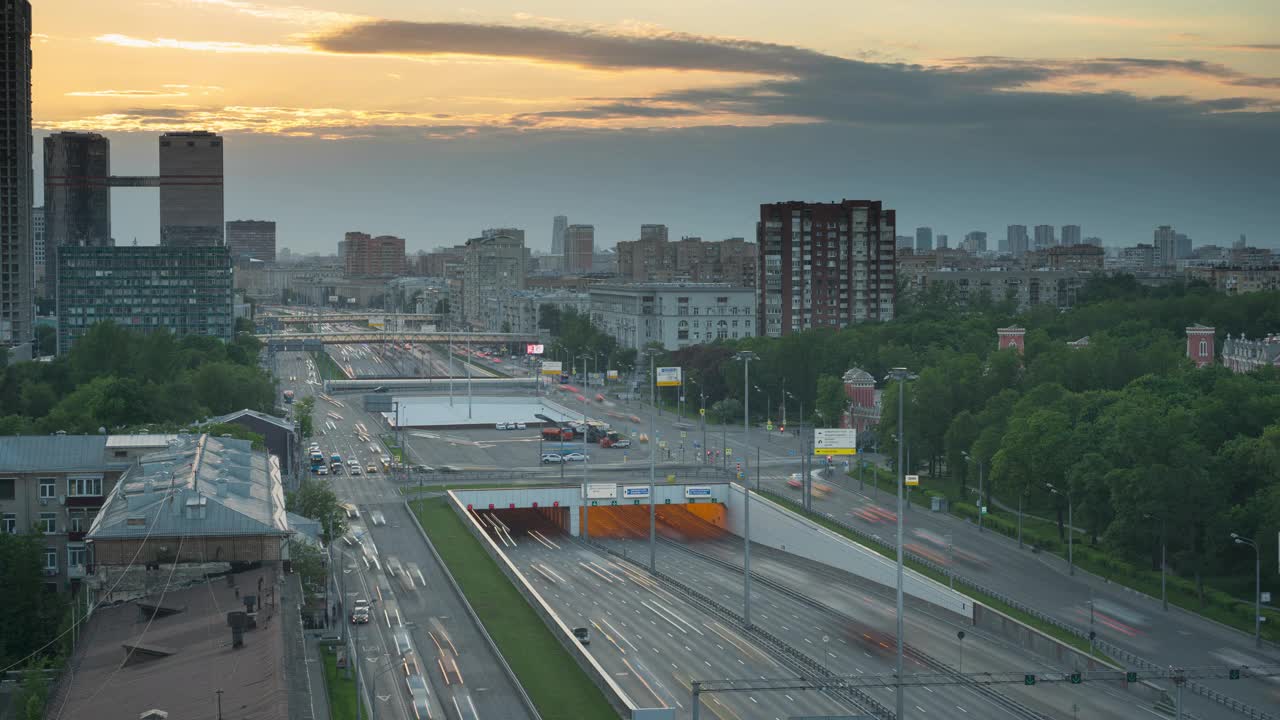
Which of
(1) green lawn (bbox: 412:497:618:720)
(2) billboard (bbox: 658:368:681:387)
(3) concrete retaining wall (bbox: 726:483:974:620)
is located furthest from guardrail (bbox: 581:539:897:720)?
(2) billboard (bbox: 658:368:681:387)

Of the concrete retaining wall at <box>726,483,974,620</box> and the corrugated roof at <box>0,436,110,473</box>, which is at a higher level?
the corrugated roof at <box>0,436,110,473</box>

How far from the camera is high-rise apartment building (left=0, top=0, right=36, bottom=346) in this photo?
179 m

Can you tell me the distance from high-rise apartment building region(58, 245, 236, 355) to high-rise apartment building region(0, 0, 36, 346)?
11.1m

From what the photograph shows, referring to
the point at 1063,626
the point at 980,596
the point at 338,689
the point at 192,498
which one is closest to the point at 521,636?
the point at 338,689

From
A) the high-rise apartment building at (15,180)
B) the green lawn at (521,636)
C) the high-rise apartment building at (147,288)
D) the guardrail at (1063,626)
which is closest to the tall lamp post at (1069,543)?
the guardrail at (1063,626)

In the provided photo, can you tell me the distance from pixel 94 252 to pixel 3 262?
16017mm

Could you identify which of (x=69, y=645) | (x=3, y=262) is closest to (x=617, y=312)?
(x=3, y=262)

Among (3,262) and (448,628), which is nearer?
(448,628)

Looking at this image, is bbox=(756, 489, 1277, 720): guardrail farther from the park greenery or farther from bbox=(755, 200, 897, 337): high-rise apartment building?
bbox=(755, 200, 897, 337): high-rise apartment building

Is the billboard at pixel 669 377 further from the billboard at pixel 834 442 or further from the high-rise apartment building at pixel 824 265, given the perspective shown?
the high-rise apartment building at pixel 824 265

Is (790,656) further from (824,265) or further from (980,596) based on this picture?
(824,265)

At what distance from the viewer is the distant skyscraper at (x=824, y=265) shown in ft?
560

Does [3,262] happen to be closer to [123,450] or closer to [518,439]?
[518,439]

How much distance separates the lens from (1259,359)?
109m
